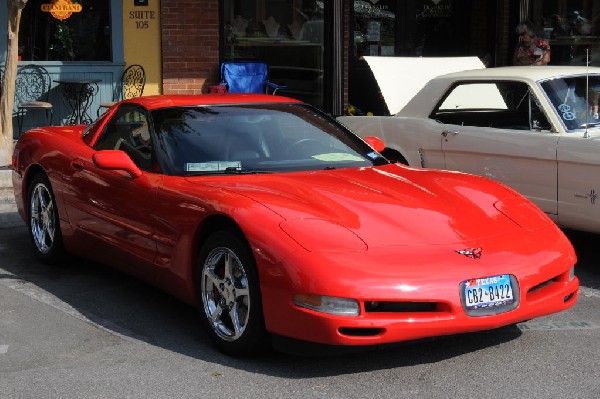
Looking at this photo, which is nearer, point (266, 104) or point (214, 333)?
point (214, 333)

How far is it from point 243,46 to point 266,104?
803 centimetres

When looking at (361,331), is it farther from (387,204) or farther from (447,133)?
(447,133)

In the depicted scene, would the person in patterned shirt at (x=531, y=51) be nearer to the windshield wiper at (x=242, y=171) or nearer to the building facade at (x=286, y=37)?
the building facade at (x=286, y=37)

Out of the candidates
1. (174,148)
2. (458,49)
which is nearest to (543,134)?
(174,148)

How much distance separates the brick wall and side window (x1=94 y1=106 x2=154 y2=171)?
7.07 meters

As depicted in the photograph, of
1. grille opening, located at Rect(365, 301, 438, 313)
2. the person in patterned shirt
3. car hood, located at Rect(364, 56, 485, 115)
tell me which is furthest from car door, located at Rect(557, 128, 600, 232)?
the person in patterned shirt

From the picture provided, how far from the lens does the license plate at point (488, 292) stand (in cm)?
480

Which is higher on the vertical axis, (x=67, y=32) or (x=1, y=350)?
(x=67, y=32)

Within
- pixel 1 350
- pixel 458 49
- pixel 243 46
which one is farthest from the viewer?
pixel 458 49

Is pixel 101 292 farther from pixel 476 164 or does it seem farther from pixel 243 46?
pixel 243 46

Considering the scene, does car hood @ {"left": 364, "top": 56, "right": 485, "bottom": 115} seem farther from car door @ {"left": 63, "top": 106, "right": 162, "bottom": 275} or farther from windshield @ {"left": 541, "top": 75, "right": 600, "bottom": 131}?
car door @ {"left": 63, "top": 106, "right": 162, "bottom": 275}

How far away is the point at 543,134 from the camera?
7418mm

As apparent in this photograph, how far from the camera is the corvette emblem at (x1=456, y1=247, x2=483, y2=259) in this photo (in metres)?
4.95

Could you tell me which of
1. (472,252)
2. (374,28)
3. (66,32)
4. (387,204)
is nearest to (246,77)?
(66,32)
